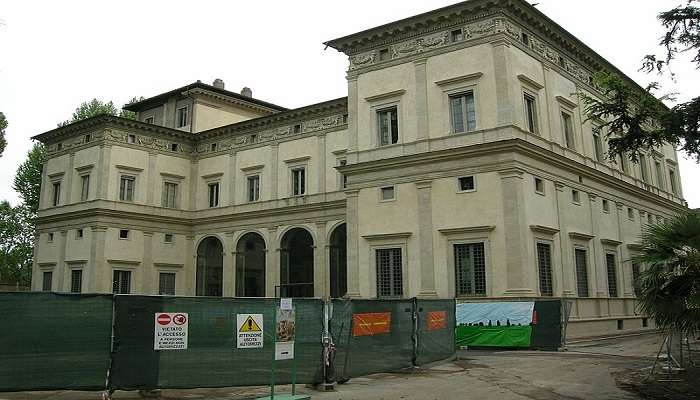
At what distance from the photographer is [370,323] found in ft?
47.0

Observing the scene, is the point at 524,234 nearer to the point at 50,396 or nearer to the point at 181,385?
the point at 181,385

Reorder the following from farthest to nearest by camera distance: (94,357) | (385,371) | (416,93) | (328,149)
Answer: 1. (328,149)
2. (416,93)
3. (385,371)
4. (94,357)

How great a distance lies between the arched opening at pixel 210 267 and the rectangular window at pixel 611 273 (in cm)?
2255

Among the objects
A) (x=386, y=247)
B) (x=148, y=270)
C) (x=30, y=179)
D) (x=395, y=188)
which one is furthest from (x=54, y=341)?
(x=30, y=179)

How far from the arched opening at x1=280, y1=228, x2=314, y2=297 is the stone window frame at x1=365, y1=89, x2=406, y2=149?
32.8 ft

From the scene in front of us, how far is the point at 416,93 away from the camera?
87.3ft

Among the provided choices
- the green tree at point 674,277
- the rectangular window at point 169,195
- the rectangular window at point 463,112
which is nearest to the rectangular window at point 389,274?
the rectangular window at point 463,112

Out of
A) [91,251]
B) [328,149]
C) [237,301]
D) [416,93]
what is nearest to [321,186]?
[328,149]

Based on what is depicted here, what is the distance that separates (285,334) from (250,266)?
1076 inches

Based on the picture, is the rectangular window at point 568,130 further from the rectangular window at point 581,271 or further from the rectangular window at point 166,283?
the rectangular window at point 166,283

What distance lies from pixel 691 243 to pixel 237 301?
8.71 m

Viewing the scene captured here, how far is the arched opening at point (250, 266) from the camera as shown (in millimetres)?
37750

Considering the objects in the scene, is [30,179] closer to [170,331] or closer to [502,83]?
[502,83]

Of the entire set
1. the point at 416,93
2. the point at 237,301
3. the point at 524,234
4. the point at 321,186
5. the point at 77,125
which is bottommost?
the point at 237,301
